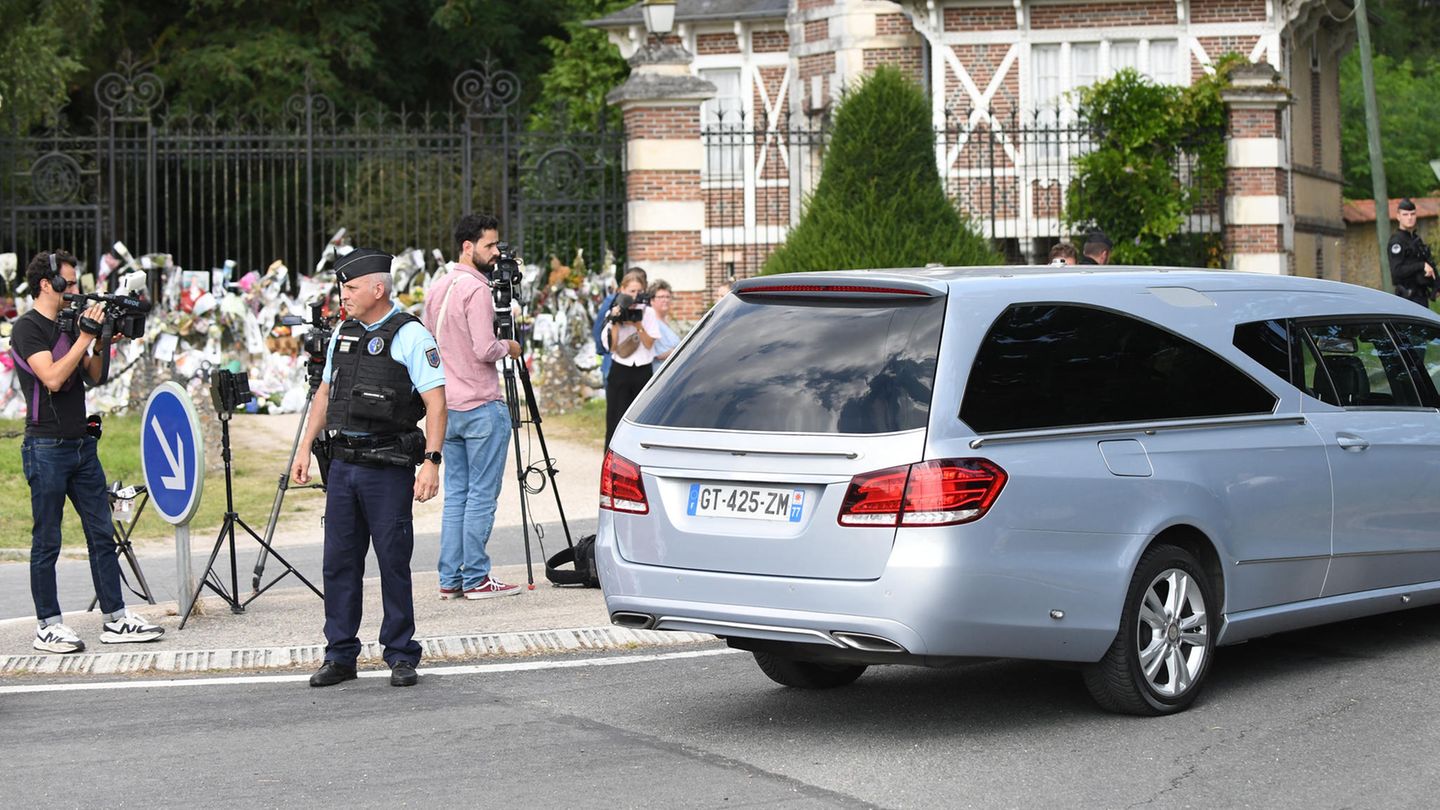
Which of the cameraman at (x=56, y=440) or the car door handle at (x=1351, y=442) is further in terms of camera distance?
the cameraman at (x=56, y=440)

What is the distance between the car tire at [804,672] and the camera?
304 inches

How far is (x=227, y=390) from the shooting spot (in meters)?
9.75

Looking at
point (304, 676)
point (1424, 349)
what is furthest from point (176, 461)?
point (1424, 349)

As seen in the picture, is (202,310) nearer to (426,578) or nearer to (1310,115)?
(426,578)

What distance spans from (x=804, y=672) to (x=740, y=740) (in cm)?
90

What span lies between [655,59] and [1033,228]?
8033 millimetres

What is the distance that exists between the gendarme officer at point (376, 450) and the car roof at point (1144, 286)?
5.34 ft

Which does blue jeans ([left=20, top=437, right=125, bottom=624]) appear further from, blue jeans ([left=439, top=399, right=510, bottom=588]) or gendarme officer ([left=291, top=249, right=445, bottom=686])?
blue jeans ([left=439, top=399, right=510, bottom=588])

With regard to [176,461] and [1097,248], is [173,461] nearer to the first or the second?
[176,461]

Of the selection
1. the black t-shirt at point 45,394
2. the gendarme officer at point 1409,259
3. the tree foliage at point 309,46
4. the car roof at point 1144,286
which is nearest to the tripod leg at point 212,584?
the black t-shirt at point 45,394

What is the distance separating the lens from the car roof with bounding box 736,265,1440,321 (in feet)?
22.5

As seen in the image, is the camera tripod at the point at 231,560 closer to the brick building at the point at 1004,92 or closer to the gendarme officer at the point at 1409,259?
the gendarme officer at the point at 1409,259

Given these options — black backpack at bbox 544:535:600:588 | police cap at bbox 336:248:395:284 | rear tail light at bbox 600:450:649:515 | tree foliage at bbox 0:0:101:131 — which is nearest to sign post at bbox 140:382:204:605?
police cap at bbox 336:248:395:284

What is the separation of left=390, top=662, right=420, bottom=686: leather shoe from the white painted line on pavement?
29 centimetres
